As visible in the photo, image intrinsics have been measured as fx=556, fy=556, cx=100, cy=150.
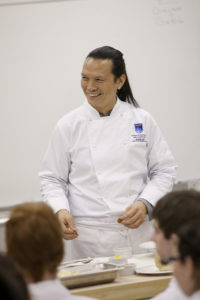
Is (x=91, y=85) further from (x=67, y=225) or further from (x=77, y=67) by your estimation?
(x=77, y=67)

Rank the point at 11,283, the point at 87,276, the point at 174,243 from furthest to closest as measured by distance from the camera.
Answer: the point at 87,276
the point at 174,243
the point at 11,283

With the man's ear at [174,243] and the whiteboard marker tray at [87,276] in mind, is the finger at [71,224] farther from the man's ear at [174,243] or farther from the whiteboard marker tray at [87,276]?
the man's ear at [174,243]

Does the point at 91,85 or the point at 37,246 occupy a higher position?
the point at 91,85

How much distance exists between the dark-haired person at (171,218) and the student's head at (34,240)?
0.34 metres

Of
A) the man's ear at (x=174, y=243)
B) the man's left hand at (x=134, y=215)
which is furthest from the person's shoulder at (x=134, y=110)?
the man's ear at (x=174, y=243)

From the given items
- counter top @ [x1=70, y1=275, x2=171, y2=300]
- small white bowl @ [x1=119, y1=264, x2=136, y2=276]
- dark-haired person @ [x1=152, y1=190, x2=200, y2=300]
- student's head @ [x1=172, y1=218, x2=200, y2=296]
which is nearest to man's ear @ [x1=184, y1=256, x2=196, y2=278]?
student's head @ [x1=172, y1=218, x2=200, y2=296]

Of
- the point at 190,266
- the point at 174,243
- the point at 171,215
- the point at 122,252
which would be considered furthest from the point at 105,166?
the point at 190,266

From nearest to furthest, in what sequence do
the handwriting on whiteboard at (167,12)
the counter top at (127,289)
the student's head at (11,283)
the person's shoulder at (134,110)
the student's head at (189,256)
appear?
1. the student's head at (11,283)
2. the student's head at (189,256)
3. the counter top at (127,289)
4. the person's shoulder at (134,110)
5. the handwriting on whiteboard at (167,12)

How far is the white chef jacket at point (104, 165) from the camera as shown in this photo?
2852 millimetres

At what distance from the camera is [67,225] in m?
2.69

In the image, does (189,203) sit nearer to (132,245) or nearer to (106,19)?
(132,245)

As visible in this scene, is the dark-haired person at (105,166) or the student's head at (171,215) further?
the dark-haired person at (105,166)

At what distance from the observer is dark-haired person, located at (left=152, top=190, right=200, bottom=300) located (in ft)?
5.55

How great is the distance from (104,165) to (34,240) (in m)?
1.36
